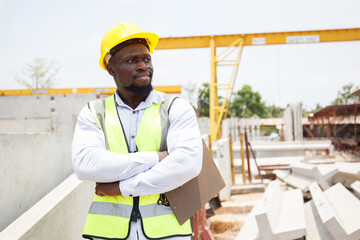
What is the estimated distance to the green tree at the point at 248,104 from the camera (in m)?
53.7

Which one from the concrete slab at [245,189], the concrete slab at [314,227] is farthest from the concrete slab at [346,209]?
the concrete slab at [245,189]

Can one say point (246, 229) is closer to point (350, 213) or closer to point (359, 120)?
point (350, 213)

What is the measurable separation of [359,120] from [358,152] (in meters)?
2.76

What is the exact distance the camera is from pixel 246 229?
407cm

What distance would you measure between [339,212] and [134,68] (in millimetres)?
3150

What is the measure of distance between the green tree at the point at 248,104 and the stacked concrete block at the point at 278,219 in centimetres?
4921

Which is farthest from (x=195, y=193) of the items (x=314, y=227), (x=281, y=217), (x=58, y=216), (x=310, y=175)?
(x=310, y=175)

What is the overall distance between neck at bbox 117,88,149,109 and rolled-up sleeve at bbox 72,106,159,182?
30 centimetres

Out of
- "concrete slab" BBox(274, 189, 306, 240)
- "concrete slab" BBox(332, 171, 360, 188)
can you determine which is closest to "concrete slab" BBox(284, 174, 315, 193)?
"concrete slab" BBox(332, 171, 360, 188)

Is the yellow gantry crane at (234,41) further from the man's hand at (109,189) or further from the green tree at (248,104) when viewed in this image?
the green tree at (248,104)

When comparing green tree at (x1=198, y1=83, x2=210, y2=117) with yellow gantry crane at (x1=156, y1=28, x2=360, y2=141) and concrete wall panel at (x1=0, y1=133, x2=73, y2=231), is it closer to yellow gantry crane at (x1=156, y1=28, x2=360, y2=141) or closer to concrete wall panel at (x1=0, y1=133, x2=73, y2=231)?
yellow gantry crane at (x1=156, y1=28, x2=360, y2=141)

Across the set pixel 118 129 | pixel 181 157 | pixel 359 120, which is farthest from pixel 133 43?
pixel 359 120

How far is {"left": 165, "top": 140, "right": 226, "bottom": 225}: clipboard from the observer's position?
1.68 meters

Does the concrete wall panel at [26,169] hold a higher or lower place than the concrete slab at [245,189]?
higher
